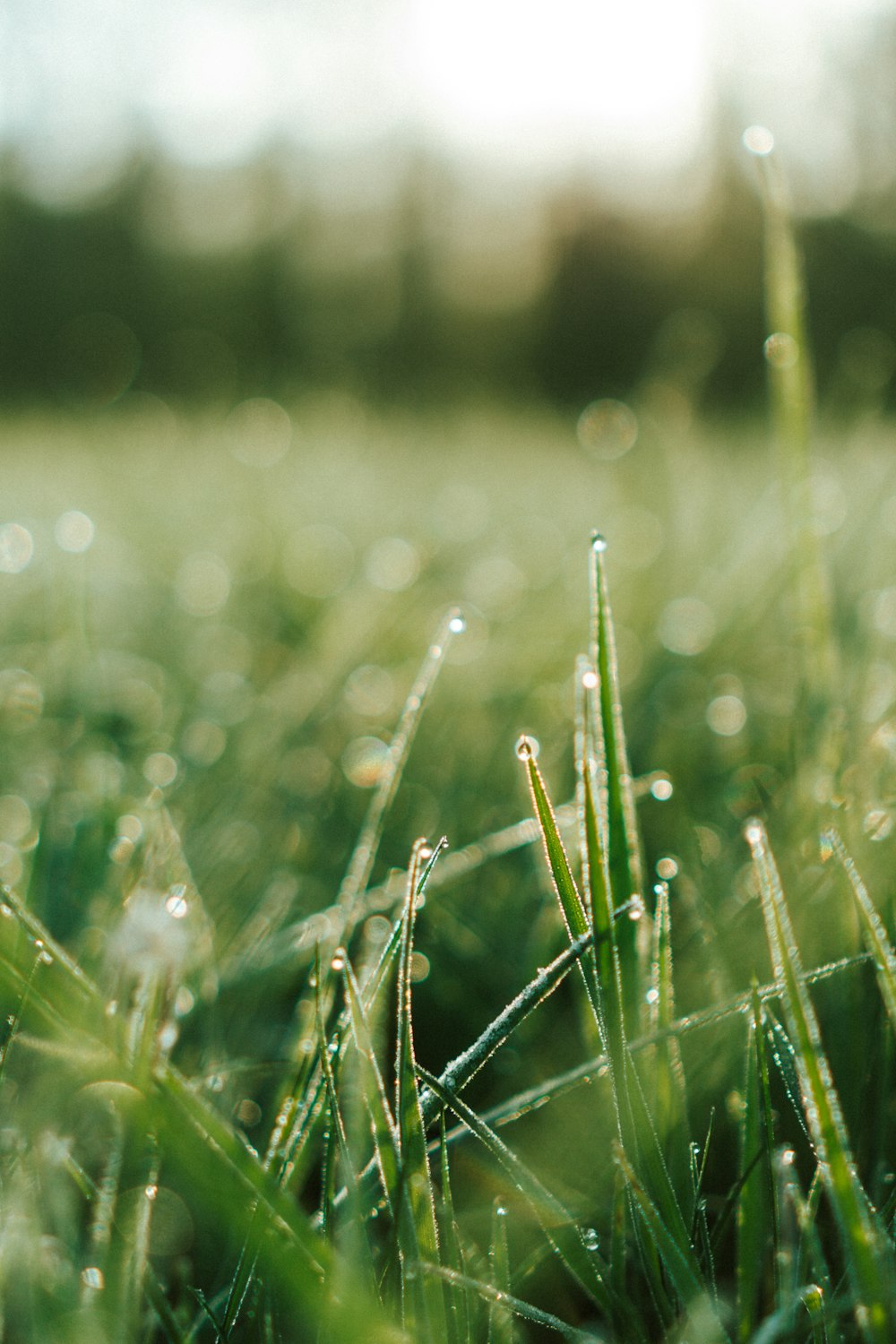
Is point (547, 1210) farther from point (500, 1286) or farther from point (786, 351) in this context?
point (786, 351)

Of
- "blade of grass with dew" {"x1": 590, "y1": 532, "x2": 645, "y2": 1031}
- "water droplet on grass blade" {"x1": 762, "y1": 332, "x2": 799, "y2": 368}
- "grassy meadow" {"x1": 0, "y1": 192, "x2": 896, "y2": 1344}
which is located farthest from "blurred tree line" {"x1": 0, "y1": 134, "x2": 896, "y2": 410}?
"blade of grass with dew" {"x1": 590, "y1": 532, "x2": 645, "y2": 1031}

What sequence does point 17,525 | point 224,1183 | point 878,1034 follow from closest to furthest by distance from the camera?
point 224,1183, point 878,1034, point 17,525

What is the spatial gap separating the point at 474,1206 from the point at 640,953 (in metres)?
0.19

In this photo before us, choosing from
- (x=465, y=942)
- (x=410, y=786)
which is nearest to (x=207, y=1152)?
(x=465, y=942)

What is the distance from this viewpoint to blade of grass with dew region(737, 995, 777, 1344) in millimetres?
339

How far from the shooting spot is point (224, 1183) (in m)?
0.30

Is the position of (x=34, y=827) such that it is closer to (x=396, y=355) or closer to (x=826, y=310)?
(x=826, y=310)

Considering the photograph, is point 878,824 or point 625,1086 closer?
point 625,1086

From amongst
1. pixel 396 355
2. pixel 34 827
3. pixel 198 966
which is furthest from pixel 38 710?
pixel 396 355

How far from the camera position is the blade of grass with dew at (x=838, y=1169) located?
28 cm

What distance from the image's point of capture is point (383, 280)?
10992 mm

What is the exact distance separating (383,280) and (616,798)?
37.4ft

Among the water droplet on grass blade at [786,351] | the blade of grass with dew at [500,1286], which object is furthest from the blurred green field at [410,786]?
the water droplet on grass blade at [786,351]

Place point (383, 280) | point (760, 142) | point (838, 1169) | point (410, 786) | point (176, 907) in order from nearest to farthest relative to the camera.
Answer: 1. point (838, 1169)
2. point (176, 907)
3. point (760, 142)
4. point (410, 786)
5. point (383, 280)
